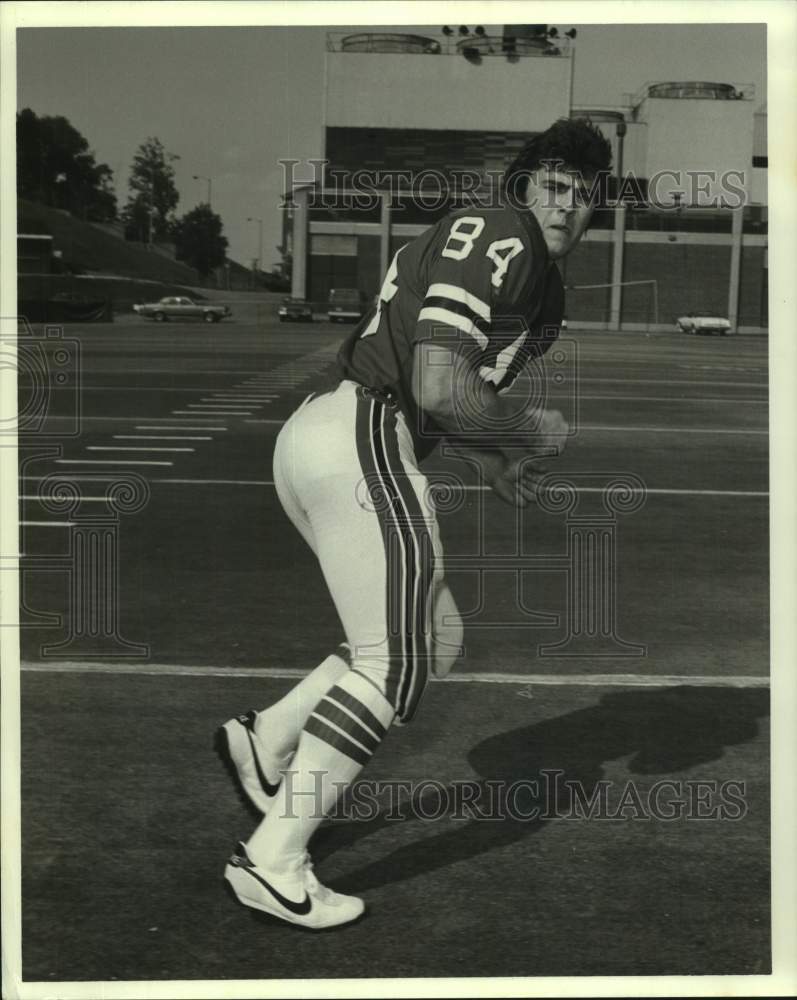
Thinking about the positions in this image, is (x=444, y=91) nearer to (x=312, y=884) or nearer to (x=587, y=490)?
(x=312, y=884)

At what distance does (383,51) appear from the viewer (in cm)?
421

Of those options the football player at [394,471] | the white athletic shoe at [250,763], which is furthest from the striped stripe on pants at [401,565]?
the white athletic shoe at [250,763]

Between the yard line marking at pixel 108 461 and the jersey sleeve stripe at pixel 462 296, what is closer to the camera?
the jersey sleeve stripe at pixel 462 296

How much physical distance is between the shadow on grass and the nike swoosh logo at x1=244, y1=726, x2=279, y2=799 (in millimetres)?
193

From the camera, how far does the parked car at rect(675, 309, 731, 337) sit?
59.3 feet

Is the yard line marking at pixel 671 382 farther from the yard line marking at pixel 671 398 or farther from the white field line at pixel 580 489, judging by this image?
the white field line at pixel 580 489

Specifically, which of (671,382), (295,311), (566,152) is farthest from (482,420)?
(671,382)

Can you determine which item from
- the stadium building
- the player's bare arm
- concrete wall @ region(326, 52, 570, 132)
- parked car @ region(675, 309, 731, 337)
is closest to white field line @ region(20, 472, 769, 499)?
the stadium building

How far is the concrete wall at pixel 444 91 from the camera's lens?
13.6 ft

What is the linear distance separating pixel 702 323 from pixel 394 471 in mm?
17481

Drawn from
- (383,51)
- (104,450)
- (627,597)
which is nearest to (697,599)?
(627,597)

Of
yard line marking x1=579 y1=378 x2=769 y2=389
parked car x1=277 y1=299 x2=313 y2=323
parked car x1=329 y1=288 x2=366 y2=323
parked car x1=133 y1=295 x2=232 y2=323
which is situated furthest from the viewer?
yard line marking x1=579 y1=378 x2=769 y2=389

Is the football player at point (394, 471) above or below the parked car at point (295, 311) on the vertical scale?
below

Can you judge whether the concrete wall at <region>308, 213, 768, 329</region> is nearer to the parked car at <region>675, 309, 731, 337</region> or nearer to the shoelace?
the parked car at <region>675, 309, 731, 337</region>
